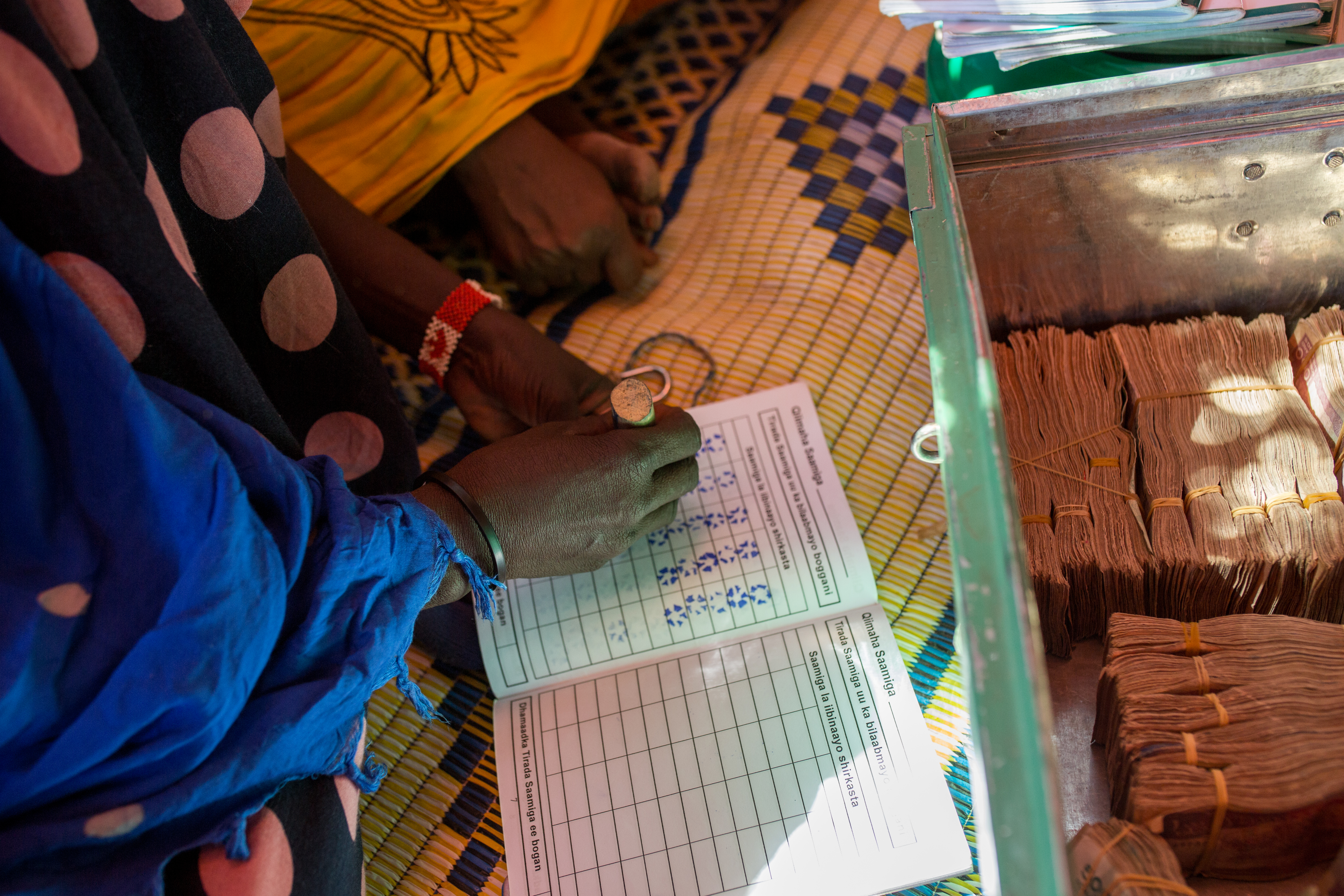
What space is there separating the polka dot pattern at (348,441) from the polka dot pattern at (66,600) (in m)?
0.42

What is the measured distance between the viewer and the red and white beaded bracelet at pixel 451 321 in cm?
122

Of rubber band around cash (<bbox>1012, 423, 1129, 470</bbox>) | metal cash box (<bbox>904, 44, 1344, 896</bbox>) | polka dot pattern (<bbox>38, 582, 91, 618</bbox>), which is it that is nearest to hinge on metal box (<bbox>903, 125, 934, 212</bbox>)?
metal cash box (<bbox>904, 44, 1344, 896</bbox>)

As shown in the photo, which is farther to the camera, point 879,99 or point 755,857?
point 879,99

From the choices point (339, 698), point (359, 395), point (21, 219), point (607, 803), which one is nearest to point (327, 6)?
point (359, 395)

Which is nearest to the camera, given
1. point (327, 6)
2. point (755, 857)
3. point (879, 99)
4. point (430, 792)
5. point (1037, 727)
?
point (1037, 727)

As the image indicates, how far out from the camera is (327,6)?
4.28 feet

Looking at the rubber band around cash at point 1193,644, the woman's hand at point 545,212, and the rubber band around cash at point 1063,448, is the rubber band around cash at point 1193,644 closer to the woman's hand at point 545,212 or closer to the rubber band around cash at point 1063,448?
the rubber band around cash at point 1063,448

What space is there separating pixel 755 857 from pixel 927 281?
0.53 m

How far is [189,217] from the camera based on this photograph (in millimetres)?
898

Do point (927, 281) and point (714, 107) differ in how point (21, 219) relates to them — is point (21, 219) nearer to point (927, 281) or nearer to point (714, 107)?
point (927, 281)

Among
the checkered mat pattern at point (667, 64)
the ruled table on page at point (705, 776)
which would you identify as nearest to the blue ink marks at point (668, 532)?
the ruled table on page at point (705, 776)

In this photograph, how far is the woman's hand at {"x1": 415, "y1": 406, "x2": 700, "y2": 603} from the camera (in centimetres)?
94

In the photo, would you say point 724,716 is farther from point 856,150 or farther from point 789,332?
point 856,150

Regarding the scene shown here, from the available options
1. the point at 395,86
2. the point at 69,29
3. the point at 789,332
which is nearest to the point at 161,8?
the point at 69,29
